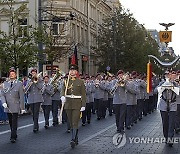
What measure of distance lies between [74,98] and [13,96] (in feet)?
A: 6.86

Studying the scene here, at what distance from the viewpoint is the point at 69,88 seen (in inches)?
449

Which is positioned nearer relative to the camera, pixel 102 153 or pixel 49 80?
pixel 102 153

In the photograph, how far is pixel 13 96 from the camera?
41.1 feet

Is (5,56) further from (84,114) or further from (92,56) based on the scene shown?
(92,56)

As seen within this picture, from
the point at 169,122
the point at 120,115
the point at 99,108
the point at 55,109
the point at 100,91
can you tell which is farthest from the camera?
the point at 100,91

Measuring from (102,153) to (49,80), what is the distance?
21.3 ft

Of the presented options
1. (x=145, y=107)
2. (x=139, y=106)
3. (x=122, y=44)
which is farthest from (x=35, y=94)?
(x=122, y=44)

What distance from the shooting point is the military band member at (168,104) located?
36.8 ft

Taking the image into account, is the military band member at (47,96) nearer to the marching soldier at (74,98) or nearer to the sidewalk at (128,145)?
the sidewalk at (128,145)

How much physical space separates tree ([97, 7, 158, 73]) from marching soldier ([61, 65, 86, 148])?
3763 cm

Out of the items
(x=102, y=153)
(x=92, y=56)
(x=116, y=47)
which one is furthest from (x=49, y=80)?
(x=92, y=56)

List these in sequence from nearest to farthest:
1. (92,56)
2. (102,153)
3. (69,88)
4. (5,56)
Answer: (102,153)
(69,88)
(5,56)
(92,56)

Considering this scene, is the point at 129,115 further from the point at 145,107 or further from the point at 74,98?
the point at 145,107

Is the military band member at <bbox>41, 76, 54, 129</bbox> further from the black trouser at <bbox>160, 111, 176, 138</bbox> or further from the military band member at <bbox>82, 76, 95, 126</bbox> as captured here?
the black trouser at <bbox>160, 111, 176, 138</bbox>
